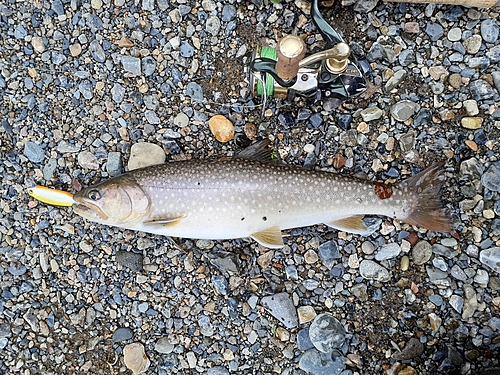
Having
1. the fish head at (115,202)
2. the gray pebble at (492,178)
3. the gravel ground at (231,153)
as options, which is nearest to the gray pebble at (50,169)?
the gravel ground at (231,153)

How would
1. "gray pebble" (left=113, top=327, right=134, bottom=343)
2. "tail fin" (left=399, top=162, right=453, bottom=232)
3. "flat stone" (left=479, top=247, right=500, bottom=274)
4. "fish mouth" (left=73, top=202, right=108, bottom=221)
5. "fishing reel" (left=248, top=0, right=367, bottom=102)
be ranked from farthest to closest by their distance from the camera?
1. "gray pebble" (left=113, top=327, right=134, bottom=343)
2. "flat stone" (left=479, top=247, right=500, bottom=274)
3. "tail fin" (left=399, top=162, right=453, bottom=232)
4. "fish mouth" (left=73, top=202, right=108, bottom=221)
5. "fishing reel" (left=248, top=0, right=367, bottom=102)

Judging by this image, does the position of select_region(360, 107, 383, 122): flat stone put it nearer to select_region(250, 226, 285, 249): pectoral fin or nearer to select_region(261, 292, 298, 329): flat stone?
select_region(250, 226, 285, 249): pectoral fin

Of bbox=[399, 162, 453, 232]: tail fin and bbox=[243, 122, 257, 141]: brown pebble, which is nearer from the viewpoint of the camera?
bbox=[399, 162, 453, 232]: tail fin

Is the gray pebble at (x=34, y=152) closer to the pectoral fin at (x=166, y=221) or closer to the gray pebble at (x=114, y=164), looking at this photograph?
the gray pebble at (x=114, y=164)

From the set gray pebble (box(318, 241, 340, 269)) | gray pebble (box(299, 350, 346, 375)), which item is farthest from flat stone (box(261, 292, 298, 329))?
gray pebble (box(318, 241, 340, 269))

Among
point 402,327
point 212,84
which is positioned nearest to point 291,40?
point 212,84

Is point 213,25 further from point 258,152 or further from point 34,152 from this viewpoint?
point 34,152

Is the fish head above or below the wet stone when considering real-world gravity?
above
